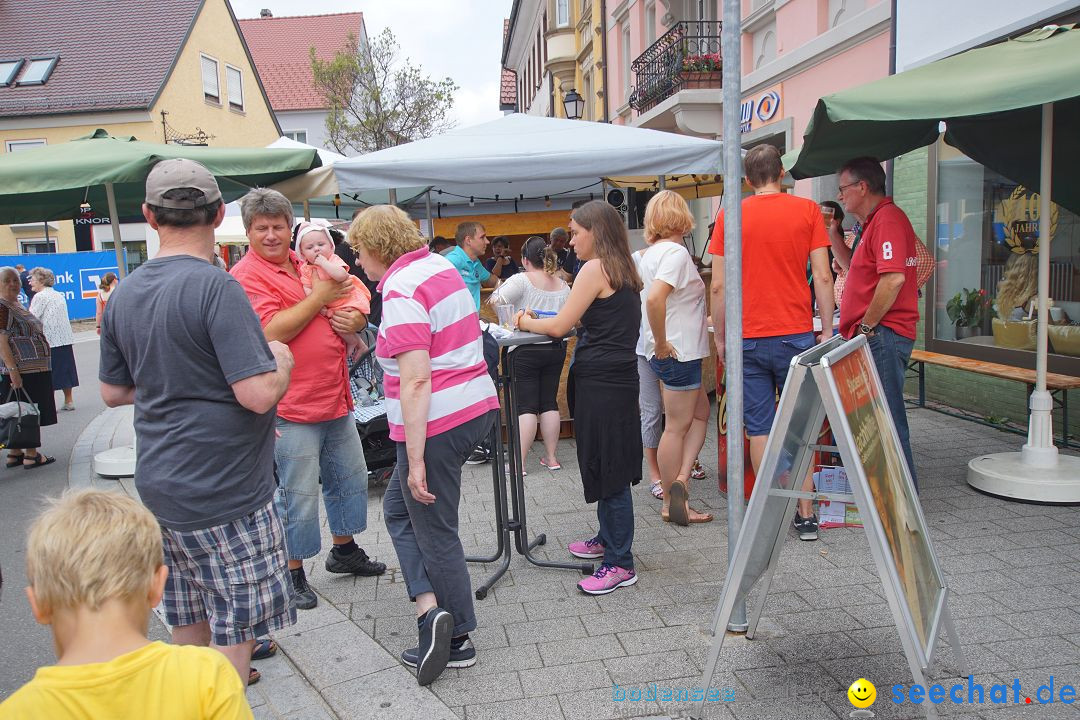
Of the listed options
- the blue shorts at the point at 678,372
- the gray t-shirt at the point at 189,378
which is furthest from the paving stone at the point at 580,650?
the blue shorts at the point at 678,372

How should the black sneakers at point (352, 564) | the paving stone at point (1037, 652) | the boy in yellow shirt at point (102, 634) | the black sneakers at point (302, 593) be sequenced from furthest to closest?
1. the black sneakers at point (352, 564)
2. the black sneakers at point (302, 593)
3. the paving stone at point (1037, 652)
4. the boy in yellow shirt at point (102, 634)

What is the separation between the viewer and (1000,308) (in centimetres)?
743

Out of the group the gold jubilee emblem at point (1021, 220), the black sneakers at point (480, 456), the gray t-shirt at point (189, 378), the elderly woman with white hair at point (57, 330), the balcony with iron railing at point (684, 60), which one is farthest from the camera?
the balcony with iron railing at point (684, 60)

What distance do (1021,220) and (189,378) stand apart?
7.00m

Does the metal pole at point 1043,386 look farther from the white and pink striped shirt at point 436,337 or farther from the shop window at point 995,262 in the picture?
the white and pink striped shirt at point 436,337

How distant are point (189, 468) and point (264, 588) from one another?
1.49 ft

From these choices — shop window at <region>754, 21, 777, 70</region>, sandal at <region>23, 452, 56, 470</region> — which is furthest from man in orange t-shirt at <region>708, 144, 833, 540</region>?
shop window at <region>754, 21, 777, 70</region>

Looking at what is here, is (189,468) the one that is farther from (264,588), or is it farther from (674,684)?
(674,684)

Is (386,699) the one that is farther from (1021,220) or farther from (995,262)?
(995,262)

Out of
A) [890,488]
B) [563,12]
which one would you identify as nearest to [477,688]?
[890,488]

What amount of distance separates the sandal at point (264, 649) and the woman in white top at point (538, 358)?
268 cm

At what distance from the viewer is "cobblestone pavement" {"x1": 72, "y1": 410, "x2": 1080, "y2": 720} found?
2916 millimetres

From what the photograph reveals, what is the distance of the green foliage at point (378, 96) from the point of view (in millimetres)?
28375

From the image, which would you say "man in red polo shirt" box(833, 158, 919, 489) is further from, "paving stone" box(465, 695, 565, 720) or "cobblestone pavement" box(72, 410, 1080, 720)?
"paving stone" box(465, 695, 565, 720)
